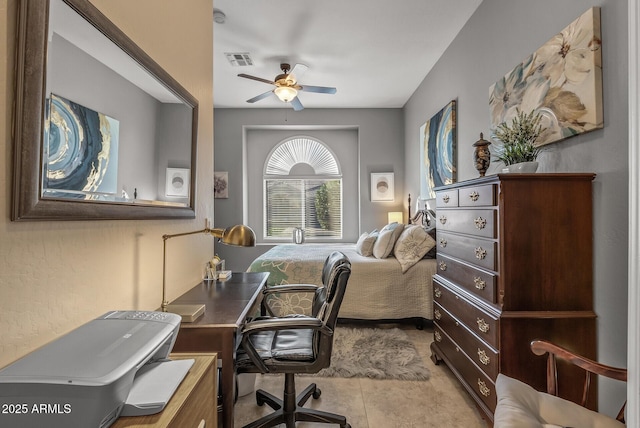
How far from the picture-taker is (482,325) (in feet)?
5.63

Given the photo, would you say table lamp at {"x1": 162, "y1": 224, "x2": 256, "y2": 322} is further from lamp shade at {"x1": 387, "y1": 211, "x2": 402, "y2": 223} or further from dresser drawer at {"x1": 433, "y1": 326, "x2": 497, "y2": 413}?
lamp shade at {"x1": 387, "y1": 211, "x2": 402, "y2": 223}

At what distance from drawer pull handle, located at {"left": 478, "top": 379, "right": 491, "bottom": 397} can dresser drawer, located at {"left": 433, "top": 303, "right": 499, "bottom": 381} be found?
0.09m

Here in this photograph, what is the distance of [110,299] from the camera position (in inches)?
46.4

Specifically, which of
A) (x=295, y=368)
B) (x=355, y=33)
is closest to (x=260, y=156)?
(x=355, y=33)

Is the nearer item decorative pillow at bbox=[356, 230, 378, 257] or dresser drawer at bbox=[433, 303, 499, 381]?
dresser drawer at bbox=[433, 303, 499, 381]

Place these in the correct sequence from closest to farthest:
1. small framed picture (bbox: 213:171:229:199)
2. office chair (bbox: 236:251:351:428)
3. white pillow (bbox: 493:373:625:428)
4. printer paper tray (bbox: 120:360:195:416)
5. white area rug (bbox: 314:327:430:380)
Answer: printer paper tray (bbox: 120:360:195:416), white pillow (bbox: 493:373:625:428), office chair (bbox: 236:251:351:428), white area rug (bbox: 314:327:430:380), small framed picture (bbox: 213:171:229:199)

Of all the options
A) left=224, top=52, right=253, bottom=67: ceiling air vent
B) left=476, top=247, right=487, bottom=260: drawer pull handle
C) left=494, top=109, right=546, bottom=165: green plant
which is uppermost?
left=224, top=52, right=253, bottom=67: ceiling air vent

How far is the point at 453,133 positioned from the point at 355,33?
143 centimetres

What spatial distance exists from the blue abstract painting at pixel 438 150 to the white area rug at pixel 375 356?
1.77 meters

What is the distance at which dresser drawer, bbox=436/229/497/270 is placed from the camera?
5.41 feet

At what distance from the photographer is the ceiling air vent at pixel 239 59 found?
141 inches

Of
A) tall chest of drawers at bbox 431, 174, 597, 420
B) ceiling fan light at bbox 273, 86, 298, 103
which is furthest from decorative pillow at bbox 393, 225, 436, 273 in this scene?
ceiling fan light at bbox 273, 86, 298, 103

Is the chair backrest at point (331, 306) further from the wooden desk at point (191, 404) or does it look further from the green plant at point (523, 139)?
the green plant at point (523, 139)

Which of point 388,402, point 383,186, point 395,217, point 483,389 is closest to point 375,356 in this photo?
point 388,402
